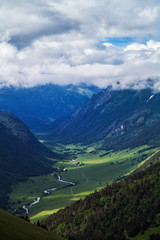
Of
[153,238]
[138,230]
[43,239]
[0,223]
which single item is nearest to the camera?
[0,223]

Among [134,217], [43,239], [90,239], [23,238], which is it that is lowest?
[90,239]

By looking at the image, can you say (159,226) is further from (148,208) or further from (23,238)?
(23,238)

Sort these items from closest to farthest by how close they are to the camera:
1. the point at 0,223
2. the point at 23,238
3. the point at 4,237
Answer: the point at 4,237 < the point at 23,238 < the point at 0,223

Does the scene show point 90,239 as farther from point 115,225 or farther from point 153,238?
point 153,238

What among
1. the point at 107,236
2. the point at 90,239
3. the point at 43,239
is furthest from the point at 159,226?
the point at 43,239

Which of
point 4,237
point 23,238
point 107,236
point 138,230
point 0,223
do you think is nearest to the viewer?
point 4,237

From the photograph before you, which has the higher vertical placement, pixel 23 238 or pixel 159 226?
pixel 23 238

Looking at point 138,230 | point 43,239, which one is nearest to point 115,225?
point 138,230

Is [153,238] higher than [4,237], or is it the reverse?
[4,237]

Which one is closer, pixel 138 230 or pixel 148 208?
pixel 138 230
